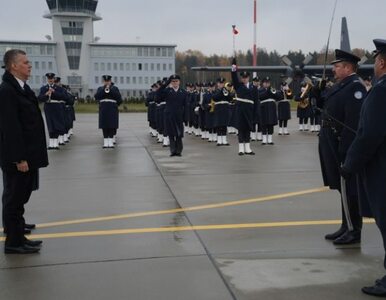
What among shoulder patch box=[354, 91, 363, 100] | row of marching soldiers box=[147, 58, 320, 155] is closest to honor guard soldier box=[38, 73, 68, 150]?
row of marching soldiers box=[147, 58, 320, 155]

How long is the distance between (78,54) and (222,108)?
270 feet

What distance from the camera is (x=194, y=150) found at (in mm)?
15023

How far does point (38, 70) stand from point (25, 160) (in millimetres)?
93698

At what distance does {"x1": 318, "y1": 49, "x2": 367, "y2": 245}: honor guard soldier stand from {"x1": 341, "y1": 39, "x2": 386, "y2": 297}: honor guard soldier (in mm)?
1232

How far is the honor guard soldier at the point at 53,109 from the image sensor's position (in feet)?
51.1

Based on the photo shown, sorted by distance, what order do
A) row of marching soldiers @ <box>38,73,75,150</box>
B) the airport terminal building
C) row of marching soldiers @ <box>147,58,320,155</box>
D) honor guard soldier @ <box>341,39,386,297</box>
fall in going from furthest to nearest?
1. the airport terminal building
2. row of marching soldiers @ <box>38,73,75,150</box>
3. row of marching soldiers @ <box>147,58,320,155</box>
4. honor guard soldier @ <box>341,39,386,297</box>

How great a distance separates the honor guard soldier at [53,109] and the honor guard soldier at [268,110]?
6465 mm

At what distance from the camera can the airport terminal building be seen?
92.4 m

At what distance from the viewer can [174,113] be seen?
13539mm

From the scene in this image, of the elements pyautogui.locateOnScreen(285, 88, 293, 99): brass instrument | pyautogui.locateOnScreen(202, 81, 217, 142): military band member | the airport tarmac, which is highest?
pyautogui.locateOnScreen(285, 88, 293, 99): brass instrument

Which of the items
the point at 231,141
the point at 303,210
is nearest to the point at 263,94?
the point at 231,141

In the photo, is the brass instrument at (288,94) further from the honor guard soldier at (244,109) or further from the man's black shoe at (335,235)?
the man's black shoe at (335,235)

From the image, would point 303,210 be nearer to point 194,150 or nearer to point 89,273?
point 89,273

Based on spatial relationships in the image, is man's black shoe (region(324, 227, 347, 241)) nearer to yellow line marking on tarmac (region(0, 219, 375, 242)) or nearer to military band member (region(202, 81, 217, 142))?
yellow line marking on tarmac (region(0, 219, 375, 242))
